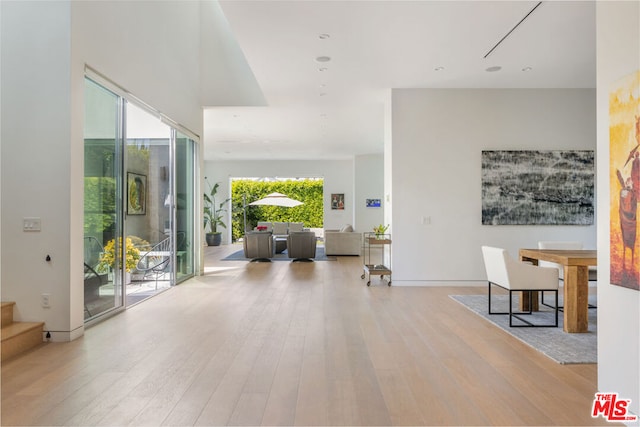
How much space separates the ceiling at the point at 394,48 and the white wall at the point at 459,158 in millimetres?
271

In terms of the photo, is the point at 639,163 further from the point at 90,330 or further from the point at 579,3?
the point at 90,330

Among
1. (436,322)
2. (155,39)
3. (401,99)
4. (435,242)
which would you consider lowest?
(436,322)

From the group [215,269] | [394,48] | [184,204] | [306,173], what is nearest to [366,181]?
[306,173]

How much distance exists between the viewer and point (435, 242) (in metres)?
6.67

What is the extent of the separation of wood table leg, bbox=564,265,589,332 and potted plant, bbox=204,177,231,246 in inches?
454

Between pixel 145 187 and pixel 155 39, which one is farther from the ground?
pixel 155 39

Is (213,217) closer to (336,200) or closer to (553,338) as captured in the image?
(336,200)

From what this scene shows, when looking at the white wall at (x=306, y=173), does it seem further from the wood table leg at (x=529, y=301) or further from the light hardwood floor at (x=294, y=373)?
the wood table leg at (x=529, y=301)

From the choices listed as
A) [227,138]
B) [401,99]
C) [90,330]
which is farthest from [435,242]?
[227,138]

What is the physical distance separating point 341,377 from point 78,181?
120 inches

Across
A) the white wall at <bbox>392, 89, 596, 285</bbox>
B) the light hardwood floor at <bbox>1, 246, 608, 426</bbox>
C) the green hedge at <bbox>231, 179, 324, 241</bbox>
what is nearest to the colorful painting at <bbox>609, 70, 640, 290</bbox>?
the light hardwood floor at <bbox>1, 246, 608, 426</bbox>

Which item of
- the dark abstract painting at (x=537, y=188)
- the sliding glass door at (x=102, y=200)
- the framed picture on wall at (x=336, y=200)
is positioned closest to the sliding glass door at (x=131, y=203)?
the sliding glass door at (x=102, y=200)

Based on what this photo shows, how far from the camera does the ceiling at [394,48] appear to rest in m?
4.10

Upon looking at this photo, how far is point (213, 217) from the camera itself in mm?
14852
